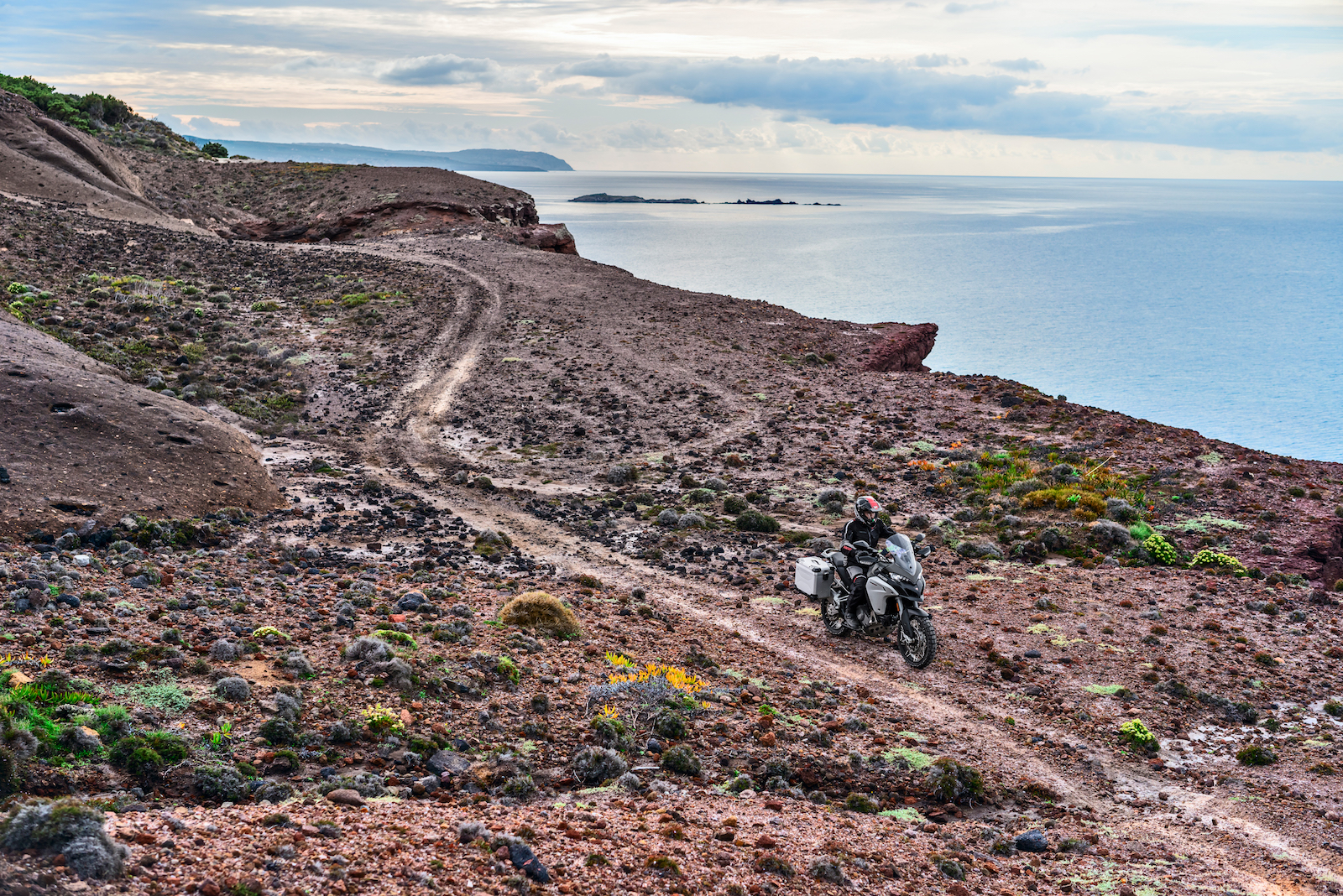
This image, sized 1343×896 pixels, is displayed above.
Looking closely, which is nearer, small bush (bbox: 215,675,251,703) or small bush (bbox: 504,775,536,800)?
small bush (bbox: 504,775,536,800)

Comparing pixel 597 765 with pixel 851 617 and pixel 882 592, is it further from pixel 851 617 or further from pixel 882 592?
pixel 851 617

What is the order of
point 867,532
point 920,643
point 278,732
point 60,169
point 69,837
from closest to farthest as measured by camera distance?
point 69,837 < point 278,732 < point 920,643 < point 867,532 < point 60,169

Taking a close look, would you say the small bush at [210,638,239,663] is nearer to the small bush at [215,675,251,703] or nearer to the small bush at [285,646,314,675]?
the small bush at [285,646,314,675]

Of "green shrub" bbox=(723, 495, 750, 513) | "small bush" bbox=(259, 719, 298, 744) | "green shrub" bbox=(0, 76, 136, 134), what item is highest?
"green shrub" bbox=(0, 76, 136, 134)

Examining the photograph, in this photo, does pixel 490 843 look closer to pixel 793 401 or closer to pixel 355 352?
pixel 793 401

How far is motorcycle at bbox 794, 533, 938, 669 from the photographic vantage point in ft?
39.4

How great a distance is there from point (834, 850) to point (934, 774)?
7.18ft

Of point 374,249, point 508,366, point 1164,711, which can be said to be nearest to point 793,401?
point 508,366

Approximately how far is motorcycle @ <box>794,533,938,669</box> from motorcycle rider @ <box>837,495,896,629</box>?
0.02 m

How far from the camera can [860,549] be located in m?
12.6

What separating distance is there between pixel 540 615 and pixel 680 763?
3637mm

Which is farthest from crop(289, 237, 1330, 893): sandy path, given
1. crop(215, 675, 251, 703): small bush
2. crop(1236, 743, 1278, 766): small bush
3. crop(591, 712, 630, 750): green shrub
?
crop(215, 675, 251, 703): small bush

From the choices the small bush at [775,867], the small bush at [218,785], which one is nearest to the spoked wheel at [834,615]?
the small bush at [775,867]

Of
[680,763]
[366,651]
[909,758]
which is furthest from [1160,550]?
[366,651]
